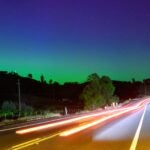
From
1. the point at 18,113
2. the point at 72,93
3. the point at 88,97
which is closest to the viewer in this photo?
the point at 18,113

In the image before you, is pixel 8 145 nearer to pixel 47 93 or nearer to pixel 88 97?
pixel 88 97

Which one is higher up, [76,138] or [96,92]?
[96,92]

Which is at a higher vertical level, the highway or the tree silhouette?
the tree silhouette

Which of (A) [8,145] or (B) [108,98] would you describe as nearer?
(A) [8,145]

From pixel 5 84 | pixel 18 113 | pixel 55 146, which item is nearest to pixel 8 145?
pixel 55 146

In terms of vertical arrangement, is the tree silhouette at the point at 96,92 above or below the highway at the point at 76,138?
above

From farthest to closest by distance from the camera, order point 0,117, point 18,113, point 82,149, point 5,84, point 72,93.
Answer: point 72,93
point 5,84
point 18,113
point 0,117
point 82,149

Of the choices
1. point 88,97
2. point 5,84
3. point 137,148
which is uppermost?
point 5,84

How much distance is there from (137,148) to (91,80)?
8840 centimetres

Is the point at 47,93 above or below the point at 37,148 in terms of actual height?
above

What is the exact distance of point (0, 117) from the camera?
50312 millimetres

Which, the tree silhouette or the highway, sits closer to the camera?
the highway

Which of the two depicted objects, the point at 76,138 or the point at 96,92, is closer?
the point at 76,138

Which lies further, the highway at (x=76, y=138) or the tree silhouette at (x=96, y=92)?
the tree silhouette at (x=96, y=92)
